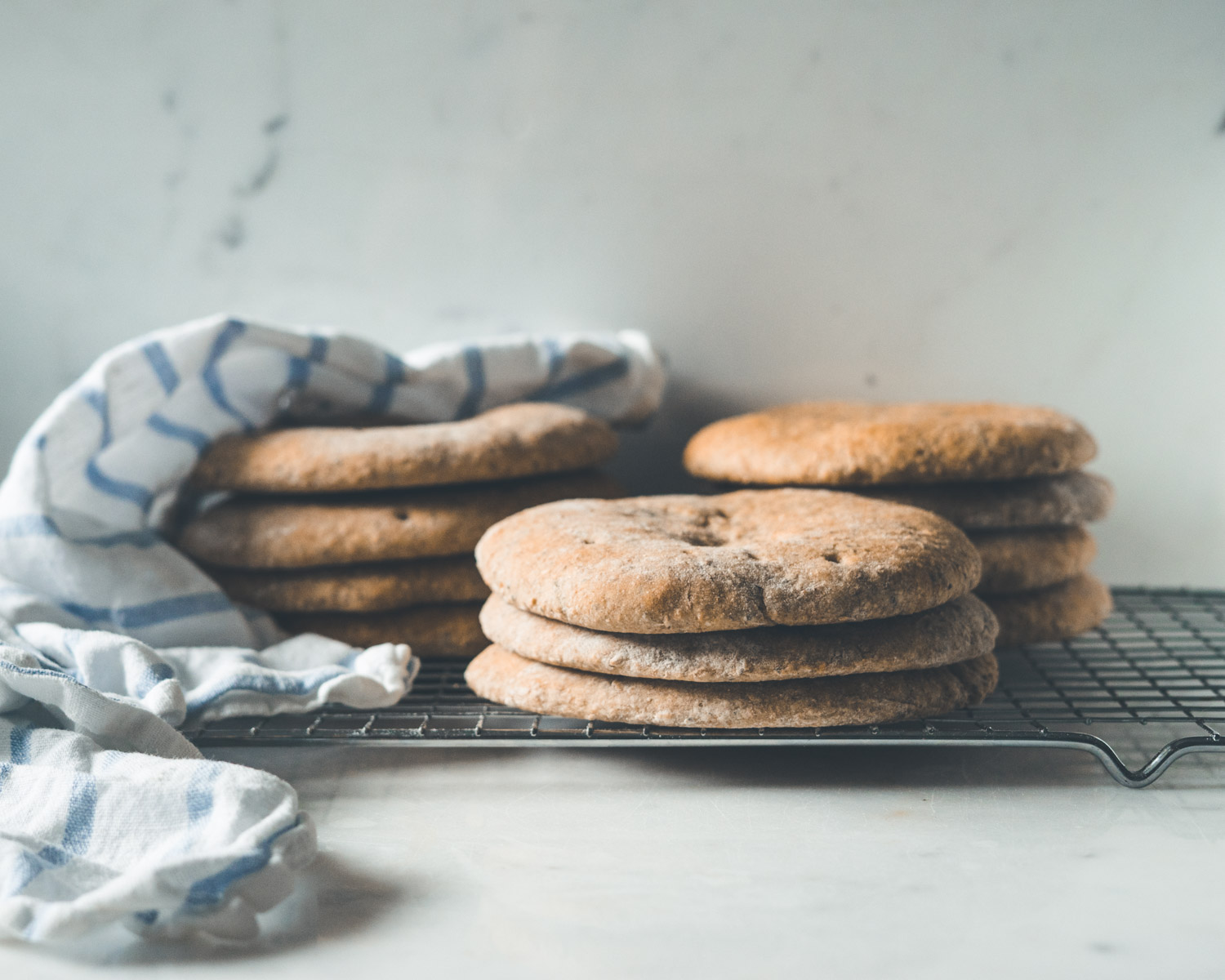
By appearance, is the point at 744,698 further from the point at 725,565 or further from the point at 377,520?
the point at 377,520

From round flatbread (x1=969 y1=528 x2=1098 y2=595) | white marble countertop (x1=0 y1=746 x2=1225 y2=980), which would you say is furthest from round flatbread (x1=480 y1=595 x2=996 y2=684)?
round flatbread (x1=969 y1=528 x2=1098 y2=595)

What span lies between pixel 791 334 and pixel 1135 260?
48 cm

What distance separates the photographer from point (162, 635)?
1.06 m

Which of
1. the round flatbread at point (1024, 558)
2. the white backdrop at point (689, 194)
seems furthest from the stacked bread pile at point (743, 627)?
the white backdrop at point (689, 194)

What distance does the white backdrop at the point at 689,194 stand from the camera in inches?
52.1

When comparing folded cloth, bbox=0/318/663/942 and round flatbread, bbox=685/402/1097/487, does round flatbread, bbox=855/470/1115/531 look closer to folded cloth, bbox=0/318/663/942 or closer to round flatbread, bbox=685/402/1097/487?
round flatbread, bbox=685/402/1097/487

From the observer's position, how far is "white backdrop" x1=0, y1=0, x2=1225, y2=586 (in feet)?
4.34

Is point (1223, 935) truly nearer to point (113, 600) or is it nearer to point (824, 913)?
point (824, 913)

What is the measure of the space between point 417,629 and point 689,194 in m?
0.70

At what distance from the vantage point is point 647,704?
82 cm

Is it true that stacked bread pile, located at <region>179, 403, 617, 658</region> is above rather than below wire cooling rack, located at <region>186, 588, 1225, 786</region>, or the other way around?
above

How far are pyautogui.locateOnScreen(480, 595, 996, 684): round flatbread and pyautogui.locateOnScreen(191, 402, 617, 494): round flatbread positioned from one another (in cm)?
27

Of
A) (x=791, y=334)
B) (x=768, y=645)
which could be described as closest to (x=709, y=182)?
(x=791, y=334)

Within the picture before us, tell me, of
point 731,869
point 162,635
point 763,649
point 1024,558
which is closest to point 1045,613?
point 1024,558
